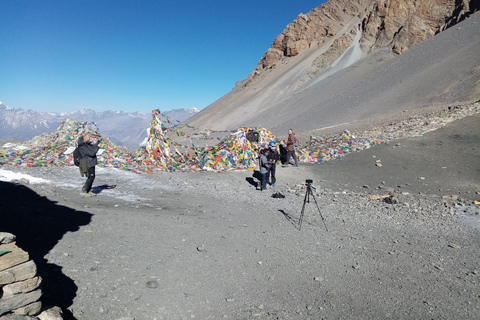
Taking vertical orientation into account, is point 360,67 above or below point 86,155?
above

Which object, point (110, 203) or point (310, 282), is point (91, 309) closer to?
point (310, 282)

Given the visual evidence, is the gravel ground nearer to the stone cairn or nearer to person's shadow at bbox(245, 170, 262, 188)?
the stone cairn

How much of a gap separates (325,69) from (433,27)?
17349 millimetres

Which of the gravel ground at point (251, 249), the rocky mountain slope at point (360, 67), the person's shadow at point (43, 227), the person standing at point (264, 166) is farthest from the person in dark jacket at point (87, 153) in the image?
the rocky mountain slope at point (360, 67)

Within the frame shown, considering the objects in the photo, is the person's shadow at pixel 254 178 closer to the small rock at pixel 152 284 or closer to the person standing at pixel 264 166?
the person standing at pixel 264 166

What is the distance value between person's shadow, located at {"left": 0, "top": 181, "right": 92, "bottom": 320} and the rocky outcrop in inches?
2117

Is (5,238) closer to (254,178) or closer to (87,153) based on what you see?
(87,153)

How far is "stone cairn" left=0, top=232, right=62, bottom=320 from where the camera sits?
2885mm

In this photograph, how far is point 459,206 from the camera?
8.13 m

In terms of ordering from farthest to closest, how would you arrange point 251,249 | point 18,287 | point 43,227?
1. point 251,249
2. point 43,227
3. point 18,287

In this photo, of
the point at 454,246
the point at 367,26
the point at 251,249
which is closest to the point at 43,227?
the point at 251,249

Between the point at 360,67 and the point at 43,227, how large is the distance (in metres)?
50.8

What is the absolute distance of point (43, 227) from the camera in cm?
547

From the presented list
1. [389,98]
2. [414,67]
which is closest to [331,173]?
[389,98]
